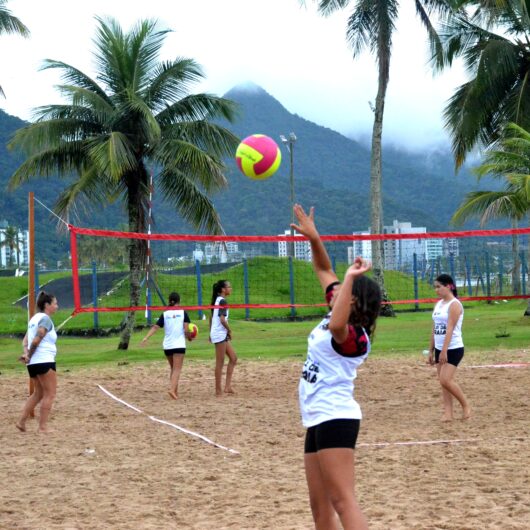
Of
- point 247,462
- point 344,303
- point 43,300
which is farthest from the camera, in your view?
point 43,300

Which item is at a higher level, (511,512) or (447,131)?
(447,131)

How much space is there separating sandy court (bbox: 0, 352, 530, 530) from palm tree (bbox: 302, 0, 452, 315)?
13514 mm

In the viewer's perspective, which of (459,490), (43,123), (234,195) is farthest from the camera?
(234,195)

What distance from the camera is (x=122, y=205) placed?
2119 cm

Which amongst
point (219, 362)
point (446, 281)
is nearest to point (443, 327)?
point (446, 281)

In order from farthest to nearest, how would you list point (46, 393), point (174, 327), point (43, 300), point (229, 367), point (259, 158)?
point (229, 367) → point (174, 327) → point (46, 393) → point (43, 300) → point (259, 158)

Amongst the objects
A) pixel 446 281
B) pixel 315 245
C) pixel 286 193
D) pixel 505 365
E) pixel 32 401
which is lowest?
pixel 505 365

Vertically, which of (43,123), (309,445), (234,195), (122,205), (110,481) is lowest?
(110,481)

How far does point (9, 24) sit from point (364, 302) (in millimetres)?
20801

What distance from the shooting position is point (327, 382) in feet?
14.2

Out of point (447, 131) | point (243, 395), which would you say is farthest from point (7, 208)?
point (243, 395)

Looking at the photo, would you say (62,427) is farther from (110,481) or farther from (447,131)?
(447,131)

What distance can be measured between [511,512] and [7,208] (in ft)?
277

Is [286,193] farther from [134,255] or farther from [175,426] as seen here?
[175,426]
